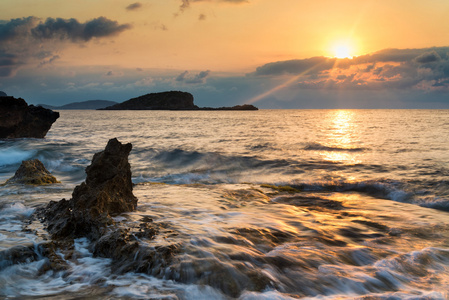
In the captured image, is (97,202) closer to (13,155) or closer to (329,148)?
(13,155)

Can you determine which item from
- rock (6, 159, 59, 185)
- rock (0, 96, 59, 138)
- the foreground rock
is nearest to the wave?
rock (6, 159, 59, 185)

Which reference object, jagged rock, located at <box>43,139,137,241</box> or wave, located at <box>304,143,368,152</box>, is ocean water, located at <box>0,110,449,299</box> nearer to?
jagged rock, located at <box>43,139,137,241</box>

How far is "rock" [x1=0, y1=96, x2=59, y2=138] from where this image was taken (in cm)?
2823

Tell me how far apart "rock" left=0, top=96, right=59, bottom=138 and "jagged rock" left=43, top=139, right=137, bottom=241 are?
26881 millimetres

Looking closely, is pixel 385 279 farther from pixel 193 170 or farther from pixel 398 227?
pixel 193 170

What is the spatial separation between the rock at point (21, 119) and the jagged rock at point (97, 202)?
26.9m

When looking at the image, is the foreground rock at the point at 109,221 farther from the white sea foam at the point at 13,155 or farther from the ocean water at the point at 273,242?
the white sea foam at the point at 13,155

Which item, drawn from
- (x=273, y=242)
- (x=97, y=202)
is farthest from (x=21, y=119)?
(x=273, y=242)

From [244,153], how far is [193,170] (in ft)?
17.5

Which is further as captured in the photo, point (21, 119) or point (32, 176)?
point (21, 119)

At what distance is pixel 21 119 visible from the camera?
29797 mm

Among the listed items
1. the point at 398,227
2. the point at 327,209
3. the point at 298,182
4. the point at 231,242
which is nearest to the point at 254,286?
the point at 231,242

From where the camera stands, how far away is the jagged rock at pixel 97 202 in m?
5.61

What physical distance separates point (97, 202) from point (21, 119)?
29263 millimetres
